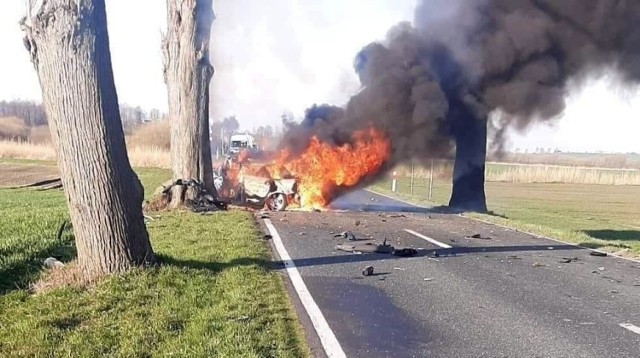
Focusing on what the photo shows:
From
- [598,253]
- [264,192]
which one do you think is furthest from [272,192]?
[598,253]

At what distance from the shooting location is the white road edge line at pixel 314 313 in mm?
4555

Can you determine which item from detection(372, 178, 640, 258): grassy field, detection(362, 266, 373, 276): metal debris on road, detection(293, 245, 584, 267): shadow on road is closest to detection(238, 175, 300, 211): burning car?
detection(372, 178, 640, 258): grassy field

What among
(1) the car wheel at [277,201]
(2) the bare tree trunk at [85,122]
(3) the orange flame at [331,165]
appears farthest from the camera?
(3) the orange flame at [331,165]

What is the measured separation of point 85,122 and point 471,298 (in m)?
→ 4.38

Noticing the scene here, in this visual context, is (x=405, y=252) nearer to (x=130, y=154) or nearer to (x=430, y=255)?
(x=430, y=255)

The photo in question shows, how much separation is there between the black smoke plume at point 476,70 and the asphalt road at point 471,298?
782 centimetres

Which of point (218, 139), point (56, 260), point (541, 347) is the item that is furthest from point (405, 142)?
point (218, 139)

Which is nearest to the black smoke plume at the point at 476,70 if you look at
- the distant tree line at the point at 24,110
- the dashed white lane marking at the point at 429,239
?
the dashed white lane marking at the point at 429,239

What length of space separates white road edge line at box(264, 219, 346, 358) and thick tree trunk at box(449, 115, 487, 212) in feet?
37.6

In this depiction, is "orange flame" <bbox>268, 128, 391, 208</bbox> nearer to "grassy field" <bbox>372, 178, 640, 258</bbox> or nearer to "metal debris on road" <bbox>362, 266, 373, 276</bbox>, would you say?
"grassy field" <bbox>372, 178, 640, 258</bbox>

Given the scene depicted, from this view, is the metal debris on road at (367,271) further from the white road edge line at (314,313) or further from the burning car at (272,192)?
the burning car at (272,192)

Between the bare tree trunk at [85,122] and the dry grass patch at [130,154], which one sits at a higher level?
the bare tree trunk at [85,122]

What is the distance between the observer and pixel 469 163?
62.7 feet

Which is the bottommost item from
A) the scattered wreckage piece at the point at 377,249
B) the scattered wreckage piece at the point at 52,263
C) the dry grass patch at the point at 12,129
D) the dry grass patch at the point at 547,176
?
the dry grass patch at the point at 547,176
